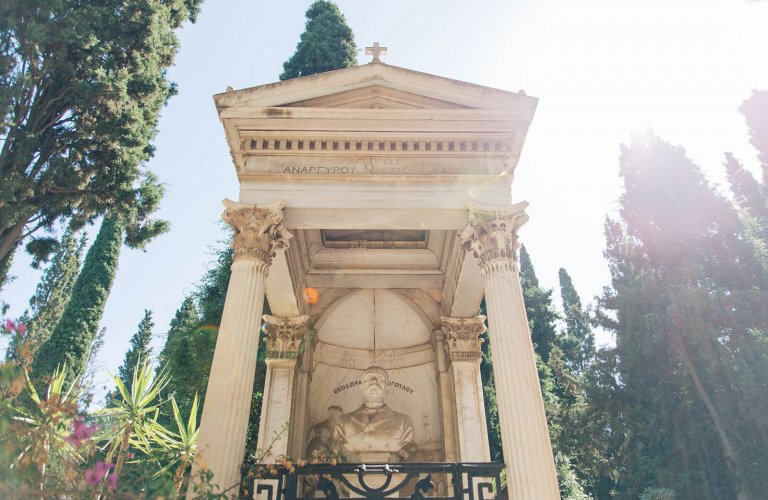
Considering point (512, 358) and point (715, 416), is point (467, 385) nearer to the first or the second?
point (512, 358)

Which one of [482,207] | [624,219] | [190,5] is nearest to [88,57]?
[190,5]

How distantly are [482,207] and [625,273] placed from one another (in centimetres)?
2310

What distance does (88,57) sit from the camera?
12.2 meters

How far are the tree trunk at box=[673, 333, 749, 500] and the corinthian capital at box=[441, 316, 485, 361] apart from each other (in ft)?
53.2

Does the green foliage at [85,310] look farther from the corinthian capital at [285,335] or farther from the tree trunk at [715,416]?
the tree trunk at [715,416]

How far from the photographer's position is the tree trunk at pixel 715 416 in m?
20.0

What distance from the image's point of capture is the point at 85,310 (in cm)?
2642

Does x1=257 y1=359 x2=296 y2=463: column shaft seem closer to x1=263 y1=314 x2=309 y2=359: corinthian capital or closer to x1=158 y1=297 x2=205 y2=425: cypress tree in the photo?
x1=263 y1=314 x2=309 y2=359: corinthian capital

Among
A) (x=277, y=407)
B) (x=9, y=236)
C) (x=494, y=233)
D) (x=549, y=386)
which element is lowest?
(x=277, y=407)

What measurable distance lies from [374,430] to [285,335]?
2863 millimetres

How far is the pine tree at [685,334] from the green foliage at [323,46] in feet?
58.7

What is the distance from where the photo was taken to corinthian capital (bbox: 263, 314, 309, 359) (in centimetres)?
Answer: 1012

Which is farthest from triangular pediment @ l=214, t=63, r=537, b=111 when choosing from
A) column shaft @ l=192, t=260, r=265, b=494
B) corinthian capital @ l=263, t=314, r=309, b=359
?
corinthian capital @ l=263, t=314, r=309, b=359

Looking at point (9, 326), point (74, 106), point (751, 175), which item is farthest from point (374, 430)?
point (751, 175)
